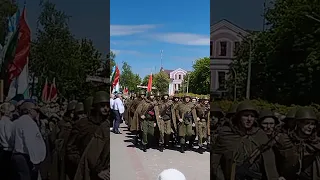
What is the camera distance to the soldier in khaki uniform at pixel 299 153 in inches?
172

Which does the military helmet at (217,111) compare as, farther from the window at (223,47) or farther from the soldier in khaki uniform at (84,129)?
the soldier in khaki uniform at (84,129)

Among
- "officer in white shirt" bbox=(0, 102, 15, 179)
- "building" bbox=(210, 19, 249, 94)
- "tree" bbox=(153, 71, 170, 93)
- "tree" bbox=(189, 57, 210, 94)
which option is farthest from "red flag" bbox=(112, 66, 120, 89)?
"officer in white shirt" bbox=(0, 102, 15, 179)

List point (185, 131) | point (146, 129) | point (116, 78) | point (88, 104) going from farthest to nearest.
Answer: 1. point (185, 131)
2. point (146, 129)
3. point (116, 78)
4. point (88, 104)

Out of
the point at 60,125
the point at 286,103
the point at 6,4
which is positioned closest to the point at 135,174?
the point at 60,125

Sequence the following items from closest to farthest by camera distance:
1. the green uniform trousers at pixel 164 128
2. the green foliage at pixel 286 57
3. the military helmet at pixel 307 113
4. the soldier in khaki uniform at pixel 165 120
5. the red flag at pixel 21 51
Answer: the green foliage at pixel 286 57
the military helmet at pixel 307 113
the red flag at pixel 21 51
the soldier in khaki uniform at pixel 165 120
the green uniform trousers at pixel 164 128

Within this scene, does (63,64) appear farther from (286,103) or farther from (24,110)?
(286,103)

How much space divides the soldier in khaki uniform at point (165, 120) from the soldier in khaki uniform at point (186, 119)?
19 cm

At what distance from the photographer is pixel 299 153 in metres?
4.41

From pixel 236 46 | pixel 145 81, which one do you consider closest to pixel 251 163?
pixel 236 46

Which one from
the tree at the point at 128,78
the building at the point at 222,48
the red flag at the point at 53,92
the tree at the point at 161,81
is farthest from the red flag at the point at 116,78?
the building at the point at 222,48

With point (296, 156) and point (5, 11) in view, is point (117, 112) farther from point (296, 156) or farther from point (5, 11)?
point (296, 156)

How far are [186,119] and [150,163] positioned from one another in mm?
1748

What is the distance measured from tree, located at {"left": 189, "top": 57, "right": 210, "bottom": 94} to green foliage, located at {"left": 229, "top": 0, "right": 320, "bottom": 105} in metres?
0.27

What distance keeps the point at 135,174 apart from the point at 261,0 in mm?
2198
